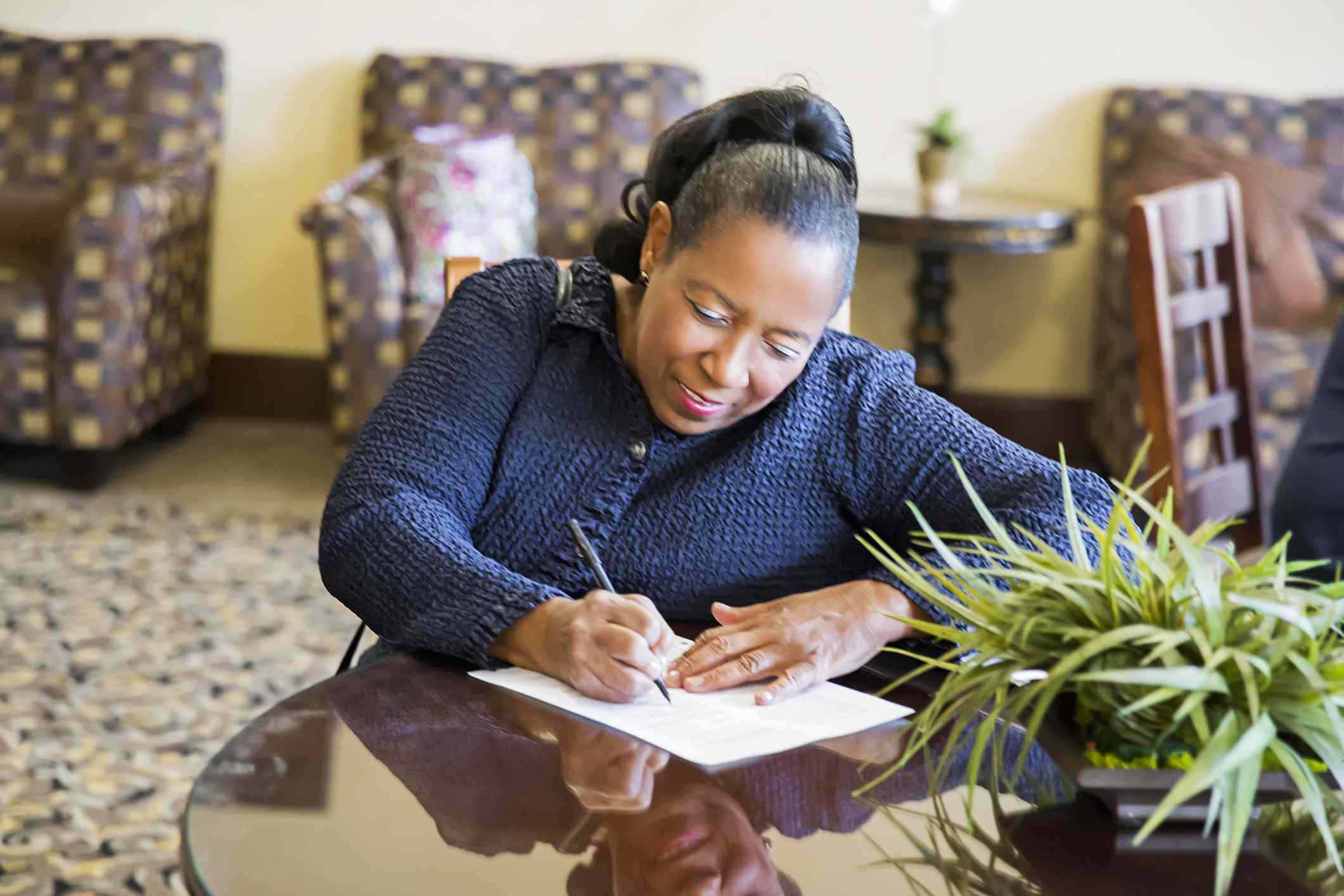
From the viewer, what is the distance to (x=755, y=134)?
1.36 meters

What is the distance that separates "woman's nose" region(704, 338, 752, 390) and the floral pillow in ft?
8.54

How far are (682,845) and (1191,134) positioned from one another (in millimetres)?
3709

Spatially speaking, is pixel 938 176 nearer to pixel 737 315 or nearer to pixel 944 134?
pixel 944 134

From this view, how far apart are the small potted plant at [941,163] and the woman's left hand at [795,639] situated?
9.00ft

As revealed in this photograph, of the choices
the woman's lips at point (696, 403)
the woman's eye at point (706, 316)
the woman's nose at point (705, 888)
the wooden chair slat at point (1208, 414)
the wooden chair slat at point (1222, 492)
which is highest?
the woman's eye at point (706, 316)

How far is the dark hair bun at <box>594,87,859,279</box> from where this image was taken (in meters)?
1.34

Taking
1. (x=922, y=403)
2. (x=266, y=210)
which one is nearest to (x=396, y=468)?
(x=922, y=403)

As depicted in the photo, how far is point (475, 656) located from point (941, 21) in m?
3.55

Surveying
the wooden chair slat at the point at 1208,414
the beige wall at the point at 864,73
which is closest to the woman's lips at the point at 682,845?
the wooden chair slat at the point at 1208,414

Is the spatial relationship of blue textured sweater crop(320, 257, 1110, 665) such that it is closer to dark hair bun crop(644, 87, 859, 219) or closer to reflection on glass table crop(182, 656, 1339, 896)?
dark hair bun crop(644, 87, 859, 219)

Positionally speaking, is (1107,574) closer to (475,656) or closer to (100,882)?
(475,656)

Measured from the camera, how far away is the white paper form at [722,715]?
3.22 feet

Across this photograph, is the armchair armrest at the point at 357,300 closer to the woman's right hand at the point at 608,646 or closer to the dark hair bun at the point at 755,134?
the dark hair bun at the point at 755,134

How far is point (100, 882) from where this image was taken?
1.91 meters
